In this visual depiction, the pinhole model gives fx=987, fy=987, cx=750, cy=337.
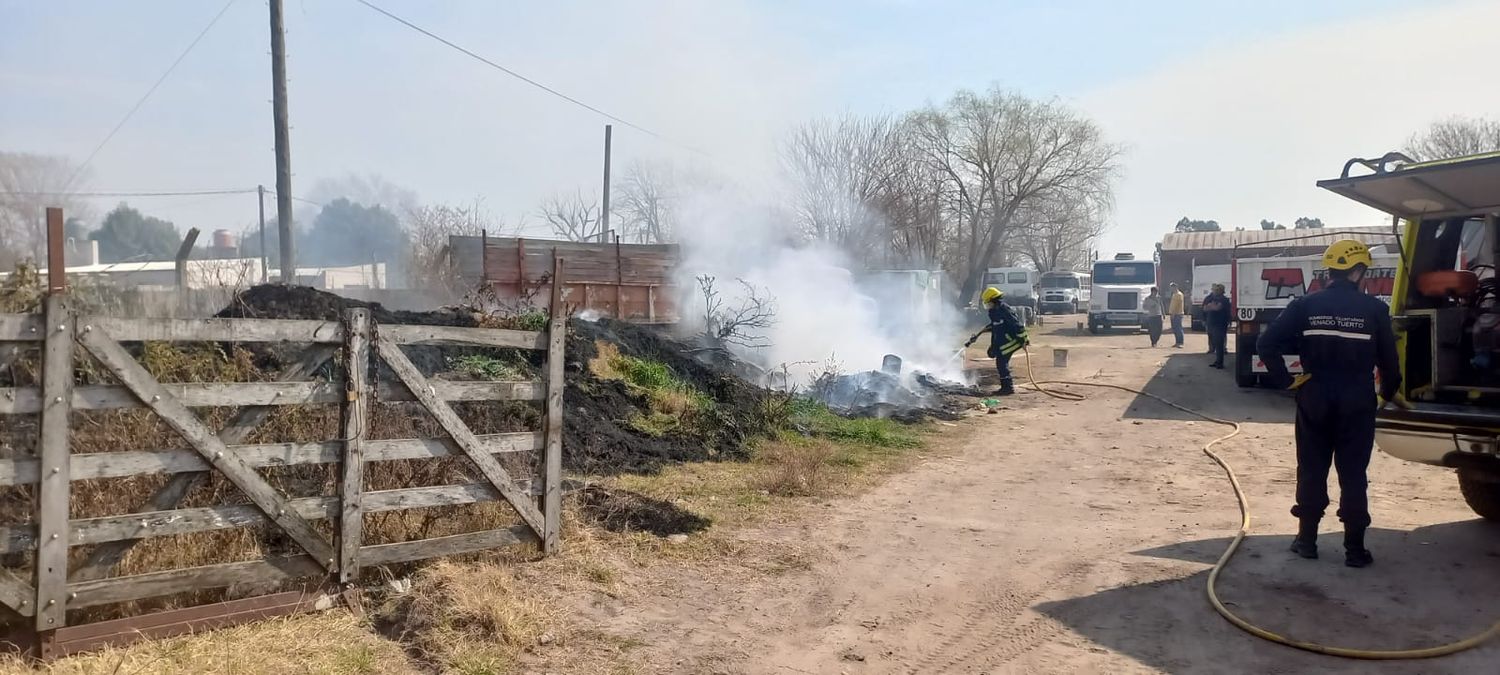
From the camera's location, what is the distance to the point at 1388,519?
7.02 metres

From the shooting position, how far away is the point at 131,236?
43781 mm

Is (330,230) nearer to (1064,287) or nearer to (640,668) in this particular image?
(1064,287)

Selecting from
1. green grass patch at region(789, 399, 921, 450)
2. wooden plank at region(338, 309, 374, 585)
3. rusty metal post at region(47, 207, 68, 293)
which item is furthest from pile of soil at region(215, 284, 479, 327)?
rusty metal post at region(47, 207, 68, 293)

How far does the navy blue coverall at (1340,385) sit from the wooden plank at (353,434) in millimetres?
5120

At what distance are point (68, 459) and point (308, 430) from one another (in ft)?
4.97

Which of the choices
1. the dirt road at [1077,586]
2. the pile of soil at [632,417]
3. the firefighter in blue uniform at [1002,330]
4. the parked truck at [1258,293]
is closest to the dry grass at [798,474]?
the dirt road at [1077,586]

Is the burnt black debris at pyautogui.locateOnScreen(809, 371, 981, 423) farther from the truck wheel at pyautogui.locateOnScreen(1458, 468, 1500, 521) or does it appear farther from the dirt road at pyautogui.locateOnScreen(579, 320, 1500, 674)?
the truck wheel at pyautogui.locateOnScreen(1458, 468, 1500, 521)

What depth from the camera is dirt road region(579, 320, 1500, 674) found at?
4.66 metres

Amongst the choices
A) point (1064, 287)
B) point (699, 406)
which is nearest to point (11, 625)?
point (699, 406)

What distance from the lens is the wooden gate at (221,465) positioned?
415 cm

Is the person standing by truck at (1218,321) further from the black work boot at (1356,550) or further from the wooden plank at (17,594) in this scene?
the wooden plank at (17,594)

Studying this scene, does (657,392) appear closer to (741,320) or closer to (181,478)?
(741,320)

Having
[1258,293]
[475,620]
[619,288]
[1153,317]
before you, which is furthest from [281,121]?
[1153,317]

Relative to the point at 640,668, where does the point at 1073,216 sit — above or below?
above
